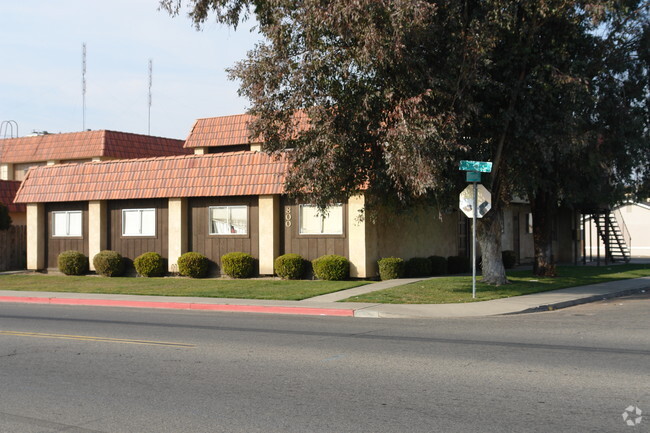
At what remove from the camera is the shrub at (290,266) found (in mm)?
24781

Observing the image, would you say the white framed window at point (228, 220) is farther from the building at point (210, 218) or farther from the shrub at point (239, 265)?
the shrub at point (239, 265)

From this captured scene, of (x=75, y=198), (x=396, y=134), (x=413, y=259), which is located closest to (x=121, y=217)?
(x=75, y=198)

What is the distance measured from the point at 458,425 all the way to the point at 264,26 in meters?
15.3

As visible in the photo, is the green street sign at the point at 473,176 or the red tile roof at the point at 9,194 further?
the red tile roof at the point at 9,194

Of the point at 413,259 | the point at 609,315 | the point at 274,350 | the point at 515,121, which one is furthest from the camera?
the point at 413,259

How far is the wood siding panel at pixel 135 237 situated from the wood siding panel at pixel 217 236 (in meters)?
1.26

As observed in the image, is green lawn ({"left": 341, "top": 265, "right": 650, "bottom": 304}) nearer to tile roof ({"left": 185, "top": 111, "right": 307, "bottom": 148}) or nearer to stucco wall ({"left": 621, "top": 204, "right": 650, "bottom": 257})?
tile roof ({"left": 185, "top": 111, "right": 307, "bottom": 148})

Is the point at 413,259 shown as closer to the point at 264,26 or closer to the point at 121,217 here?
the point at 264,26

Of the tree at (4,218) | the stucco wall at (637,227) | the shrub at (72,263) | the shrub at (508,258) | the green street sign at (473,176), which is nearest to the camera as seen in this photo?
the green street sign at (473,176)

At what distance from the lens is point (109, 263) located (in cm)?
2850

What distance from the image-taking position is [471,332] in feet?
43.0

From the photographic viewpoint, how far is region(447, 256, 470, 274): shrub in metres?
27.8

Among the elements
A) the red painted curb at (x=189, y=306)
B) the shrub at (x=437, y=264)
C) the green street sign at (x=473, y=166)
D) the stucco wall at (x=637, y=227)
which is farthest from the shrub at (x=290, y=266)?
the stucco wall at (x=637, y=227)

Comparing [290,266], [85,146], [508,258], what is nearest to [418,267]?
[290,266]
